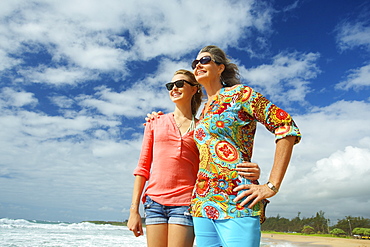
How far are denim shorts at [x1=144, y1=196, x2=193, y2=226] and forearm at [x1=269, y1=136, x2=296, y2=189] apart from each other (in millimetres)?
770

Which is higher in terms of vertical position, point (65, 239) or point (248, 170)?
point (248, 170)

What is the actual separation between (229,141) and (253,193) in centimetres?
38

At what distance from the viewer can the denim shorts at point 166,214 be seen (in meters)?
2.30

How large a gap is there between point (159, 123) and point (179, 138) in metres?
0.30

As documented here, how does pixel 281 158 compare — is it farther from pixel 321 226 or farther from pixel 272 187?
pixel 321 226

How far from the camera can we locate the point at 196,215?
1996 mm

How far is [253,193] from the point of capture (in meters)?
1.83

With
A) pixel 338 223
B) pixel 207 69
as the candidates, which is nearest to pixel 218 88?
pixel 207 69

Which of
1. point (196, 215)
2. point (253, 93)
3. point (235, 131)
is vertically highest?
point (253, 93)

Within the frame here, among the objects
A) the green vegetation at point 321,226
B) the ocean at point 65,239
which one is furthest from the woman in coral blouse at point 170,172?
the green vegetation at point 321,226

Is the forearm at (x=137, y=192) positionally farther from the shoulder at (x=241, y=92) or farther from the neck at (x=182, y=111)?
the shoulder at (x=241, y=92)

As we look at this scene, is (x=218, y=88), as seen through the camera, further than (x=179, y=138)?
No

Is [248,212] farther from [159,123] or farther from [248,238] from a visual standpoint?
[159,123]

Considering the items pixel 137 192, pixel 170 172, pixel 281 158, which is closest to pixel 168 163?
pixel 170 172
